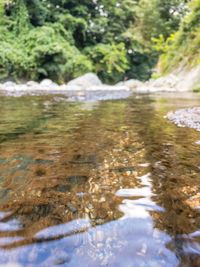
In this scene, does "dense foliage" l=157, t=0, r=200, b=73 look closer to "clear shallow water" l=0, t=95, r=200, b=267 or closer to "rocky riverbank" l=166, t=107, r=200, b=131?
"rocky riverbank" l=166, t=107, r=200, b=131

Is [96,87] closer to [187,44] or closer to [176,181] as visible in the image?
[187,44]

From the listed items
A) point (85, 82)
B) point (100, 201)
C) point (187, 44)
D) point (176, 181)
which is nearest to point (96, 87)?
point (85, 82)

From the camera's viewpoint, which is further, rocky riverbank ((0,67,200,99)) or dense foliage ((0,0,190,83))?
dense foliage ((0,0,190,83))

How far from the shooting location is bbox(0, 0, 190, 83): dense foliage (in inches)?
715

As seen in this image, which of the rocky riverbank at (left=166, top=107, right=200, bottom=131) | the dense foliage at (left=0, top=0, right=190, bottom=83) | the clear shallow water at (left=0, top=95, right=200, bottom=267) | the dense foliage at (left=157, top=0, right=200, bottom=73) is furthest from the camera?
the dense foliage at (left=0, top=0, right=190, bottom=83)

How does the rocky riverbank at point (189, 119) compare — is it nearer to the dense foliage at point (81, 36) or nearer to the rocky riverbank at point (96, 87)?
the rocky riverbank at point (96, 87)

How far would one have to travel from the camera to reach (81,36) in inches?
906

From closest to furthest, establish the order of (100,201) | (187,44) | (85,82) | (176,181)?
(100,201) → (176,181) → (85,82) → (187,44)

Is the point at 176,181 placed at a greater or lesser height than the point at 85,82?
greater

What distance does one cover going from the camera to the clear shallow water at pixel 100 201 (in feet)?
4.44

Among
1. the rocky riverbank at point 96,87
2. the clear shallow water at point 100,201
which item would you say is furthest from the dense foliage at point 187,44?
the clear shallow water at point 100,201

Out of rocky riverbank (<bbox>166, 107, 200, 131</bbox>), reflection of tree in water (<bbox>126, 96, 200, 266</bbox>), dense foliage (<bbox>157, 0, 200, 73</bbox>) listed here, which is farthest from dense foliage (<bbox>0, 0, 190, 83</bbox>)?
reflection of tree in water (<bbox>126, 96, 200, 266</bbox>)

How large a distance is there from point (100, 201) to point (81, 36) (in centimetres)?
2241

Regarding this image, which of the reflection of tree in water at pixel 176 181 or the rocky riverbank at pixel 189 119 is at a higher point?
the reflection of tree in water at pixel 176 181
